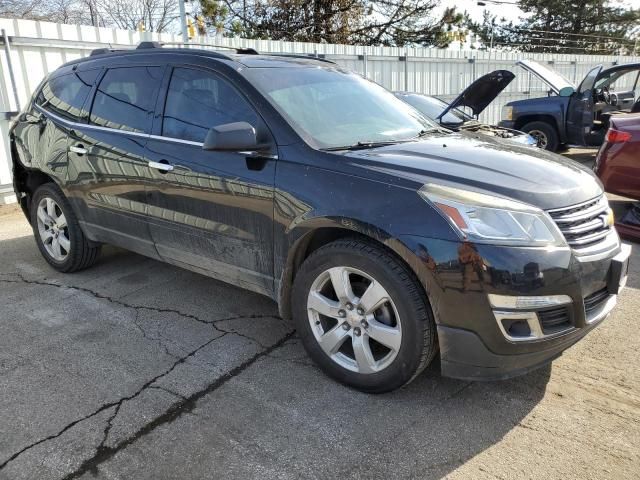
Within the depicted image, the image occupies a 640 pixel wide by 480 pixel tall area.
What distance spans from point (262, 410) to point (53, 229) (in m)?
3.12

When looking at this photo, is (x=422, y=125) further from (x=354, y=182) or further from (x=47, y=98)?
(x=47, y=98)

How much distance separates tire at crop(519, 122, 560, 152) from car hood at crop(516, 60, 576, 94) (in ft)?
2.58

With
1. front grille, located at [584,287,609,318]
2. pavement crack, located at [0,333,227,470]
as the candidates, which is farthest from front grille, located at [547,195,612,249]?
pavement crack, located at [0,333,227,470]

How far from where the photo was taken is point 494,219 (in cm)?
244

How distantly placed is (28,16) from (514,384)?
28118mm

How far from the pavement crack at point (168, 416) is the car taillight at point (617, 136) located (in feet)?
14.5

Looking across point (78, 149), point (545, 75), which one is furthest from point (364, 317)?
point (545, 75)

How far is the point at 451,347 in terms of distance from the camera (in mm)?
2502

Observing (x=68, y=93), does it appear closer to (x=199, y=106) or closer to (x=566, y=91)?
(x=199, y=106)

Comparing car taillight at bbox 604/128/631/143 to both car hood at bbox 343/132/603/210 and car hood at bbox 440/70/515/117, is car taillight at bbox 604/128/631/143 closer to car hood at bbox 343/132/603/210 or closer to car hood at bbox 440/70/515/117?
car hood at bbox 440/70/515/117

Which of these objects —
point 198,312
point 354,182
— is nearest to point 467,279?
point 354,182

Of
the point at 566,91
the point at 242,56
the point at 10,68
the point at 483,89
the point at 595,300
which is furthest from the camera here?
the point at 566,91

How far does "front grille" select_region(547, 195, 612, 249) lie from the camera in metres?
2.55

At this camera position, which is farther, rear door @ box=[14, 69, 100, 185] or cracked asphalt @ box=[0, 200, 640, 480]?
rear door @ box=[14, 69, 100, 185]
